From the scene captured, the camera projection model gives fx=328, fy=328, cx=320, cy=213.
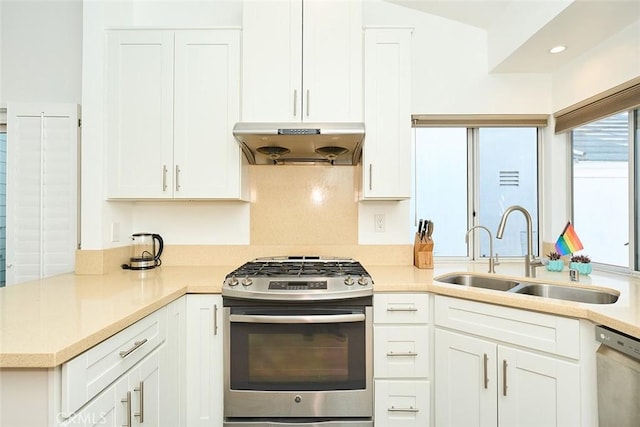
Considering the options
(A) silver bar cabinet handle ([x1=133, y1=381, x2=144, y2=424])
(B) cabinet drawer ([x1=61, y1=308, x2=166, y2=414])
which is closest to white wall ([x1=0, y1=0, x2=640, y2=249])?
(B) cabinet drawer ([x1=61, y1=308, x2=166, y2=414])

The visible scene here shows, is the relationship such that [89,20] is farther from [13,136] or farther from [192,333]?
[192,333]

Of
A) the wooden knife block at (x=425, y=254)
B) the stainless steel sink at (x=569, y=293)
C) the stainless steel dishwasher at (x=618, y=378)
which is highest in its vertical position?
the wooden knife block at (x=425, y=254)

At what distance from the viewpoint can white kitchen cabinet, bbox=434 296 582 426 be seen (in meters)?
1.31

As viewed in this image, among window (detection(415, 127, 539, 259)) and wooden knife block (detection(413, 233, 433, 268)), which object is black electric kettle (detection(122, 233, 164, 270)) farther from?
window (detection(415, 127, 539, 259))

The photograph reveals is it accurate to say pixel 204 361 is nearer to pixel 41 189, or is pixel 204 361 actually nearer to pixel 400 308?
pixel 400 308

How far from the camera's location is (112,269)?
2.04 meters

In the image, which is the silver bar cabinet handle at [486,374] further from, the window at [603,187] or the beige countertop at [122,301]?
the window at [603,187]

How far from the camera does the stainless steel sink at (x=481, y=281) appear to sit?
1.91 m

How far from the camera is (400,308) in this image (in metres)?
1.70

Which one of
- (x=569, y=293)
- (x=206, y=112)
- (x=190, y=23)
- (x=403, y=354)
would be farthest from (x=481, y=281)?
(x=190, y=23)

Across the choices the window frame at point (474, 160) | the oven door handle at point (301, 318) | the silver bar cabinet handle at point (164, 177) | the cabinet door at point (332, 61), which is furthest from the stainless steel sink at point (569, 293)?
the silver bar cabinet handle at point (164, 177)

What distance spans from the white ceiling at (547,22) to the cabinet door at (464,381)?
1.69 m

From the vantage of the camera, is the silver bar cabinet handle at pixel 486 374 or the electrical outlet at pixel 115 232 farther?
the electrical outlet at pixel 115 232

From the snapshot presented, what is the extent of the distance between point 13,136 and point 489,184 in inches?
128
